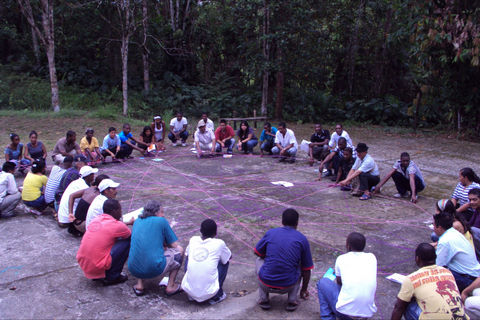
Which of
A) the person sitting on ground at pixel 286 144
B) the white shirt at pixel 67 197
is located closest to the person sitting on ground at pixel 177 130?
the person sitting on ground at pixel 286 144

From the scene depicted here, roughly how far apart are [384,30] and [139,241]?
16.4 metres

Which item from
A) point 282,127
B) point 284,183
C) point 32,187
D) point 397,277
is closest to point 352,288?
point 397,277

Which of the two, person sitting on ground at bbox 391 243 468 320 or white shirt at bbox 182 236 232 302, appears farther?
white shirt at bbox 182 236 232 302

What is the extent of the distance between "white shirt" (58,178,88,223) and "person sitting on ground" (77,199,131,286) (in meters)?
1.38

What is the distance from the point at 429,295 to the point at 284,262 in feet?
3.92

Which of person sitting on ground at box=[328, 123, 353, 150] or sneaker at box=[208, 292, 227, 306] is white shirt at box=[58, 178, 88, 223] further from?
person sitting on ground at box=[328, 123, 353, 150]

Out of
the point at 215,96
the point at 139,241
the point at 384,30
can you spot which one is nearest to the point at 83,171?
the point at 139,241

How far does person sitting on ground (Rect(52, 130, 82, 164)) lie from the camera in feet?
28.8

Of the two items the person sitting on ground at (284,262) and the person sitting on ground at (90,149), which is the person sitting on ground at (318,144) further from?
the person sitting on ground at (284,262)

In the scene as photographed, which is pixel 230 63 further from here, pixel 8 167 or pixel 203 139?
pixel 8 167

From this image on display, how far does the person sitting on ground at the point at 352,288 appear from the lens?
3348 mm

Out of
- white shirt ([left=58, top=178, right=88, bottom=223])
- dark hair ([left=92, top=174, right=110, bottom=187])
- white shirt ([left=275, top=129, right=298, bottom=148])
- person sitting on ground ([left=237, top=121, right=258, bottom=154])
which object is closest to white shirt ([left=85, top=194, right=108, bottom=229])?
dark hair ([left=92, top=174, right=110, bottom=187])

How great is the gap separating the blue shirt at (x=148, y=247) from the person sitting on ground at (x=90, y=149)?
566 cm

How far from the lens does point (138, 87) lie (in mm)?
18969
